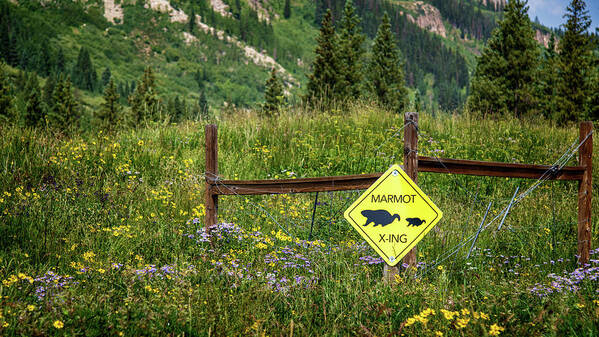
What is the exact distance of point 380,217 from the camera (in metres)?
3.84

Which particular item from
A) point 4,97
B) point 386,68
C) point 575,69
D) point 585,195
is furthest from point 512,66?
point 4,97

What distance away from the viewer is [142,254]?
470cm

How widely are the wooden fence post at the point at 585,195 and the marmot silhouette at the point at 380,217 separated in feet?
8.43

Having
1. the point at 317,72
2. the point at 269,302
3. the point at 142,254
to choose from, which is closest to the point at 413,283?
the point at 269,302

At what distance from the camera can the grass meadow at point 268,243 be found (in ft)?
9.63

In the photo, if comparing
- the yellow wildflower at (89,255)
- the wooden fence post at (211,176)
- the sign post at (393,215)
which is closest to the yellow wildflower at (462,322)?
the sign post at (393,215)

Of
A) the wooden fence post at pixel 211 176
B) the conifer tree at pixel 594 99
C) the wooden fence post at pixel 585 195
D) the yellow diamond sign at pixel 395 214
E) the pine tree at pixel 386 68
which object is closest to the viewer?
the yellow diamond sign at pixel 395 214

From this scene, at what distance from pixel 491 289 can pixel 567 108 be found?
2795cm

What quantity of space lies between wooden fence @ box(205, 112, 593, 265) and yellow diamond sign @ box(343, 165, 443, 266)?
0.28 metres

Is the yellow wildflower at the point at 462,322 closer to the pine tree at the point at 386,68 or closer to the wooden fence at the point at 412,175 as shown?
the wooden fence at the point at 412,175

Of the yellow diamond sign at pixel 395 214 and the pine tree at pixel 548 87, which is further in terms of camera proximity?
the pine tree at pixel 548 87

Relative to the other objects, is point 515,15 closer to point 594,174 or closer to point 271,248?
point 594,174

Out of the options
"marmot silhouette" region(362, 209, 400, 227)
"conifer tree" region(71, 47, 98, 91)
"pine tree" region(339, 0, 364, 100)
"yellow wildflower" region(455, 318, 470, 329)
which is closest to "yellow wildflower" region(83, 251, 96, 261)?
"marmot silhouette" region(362, 209, 400, 227)

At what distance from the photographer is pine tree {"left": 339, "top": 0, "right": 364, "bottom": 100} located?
36784 millimetres
